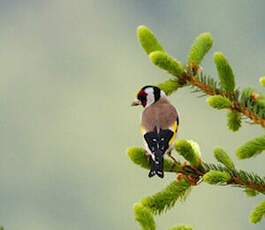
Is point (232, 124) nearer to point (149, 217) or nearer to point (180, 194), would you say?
point (180, 194)

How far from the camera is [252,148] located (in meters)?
4.49

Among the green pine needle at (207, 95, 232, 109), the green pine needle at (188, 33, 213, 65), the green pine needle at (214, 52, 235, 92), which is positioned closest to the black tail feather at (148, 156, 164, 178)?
the green pine needle at (207, 95, 232, 109)

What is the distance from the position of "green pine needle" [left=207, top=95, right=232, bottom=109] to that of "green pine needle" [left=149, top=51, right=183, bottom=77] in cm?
40

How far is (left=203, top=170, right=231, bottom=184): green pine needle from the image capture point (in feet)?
13.6

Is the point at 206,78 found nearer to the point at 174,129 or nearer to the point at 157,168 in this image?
the point at 157,168

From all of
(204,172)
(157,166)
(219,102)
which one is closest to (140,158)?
(157,166)

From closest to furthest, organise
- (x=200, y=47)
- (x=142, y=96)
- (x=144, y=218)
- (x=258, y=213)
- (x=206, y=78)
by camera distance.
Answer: (x=144, y=218), (x=258, y=213), (x=206, y=78), (x=200, y=47), (x=142, y=96)

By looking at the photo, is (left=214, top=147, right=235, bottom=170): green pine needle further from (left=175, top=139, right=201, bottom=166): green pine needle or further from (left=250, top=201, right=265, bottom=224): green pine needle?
(left=250, top=201, right=265, bottom=224): green pine needle

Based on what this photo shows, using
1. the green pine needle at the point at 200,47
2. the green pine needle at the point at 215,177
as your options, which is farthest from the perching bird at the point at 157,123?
the green pine needle at the point at 215,177

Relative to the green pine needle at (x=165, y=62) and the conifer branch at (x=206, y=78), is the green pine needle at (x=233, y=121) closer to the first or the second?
the conifer branch at (x=206, y=78)

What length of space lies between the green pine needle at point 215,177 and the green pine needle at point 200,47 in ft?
3.98

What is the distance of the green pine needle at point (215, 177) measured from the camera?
4160 millimetres

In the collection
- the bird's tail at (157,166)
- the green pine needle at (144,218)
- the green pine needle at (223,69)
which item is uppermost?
the green pine needle at (223,69)

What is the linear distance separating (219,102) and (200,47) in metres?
0.74
